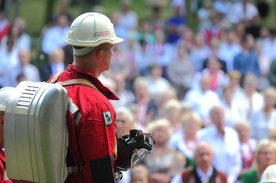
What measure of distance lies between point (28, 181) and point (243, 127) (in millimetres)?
7302

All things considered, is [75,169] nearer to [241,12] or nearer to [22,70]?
[22,70]

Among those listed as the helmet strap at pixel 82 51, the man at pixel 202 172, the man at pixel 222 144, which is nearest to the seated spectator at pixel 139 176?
the man at pixel 202 172

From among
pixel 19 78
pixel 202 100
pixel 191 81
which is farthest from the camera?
pixel 191 81

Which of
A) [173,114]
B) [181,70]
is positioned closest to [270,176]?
Result: [173,114]

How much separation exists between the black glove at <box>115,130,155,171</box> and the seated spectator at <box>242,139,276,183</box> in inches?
170

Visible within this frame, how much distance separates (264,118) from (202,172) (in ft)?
13.7

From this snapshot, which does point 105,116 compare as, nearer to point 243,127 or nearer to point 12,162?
point 12,162

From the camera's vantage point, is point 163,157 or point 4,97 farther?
point 163,157

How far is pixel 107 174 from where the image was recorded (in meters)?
4.66

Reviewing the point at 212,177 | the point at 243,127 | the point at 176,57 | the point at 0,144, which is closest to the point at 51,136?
the point at 0,144

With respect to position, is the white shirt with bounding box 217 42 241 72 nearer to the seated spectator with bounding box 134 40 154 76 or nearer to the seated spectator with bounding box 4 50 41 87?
the seated spectator with bounding box 134 40 154 76

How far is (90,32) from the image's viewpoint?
4.85m

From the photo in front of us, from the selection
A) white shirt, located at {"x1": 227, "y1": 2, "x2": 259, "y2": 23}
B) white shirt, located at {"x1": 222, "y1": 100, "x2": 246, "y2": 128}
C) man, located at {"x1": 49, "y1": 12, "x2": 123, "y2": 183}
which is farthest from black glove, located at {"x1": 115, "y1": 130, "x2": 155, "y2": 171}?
white shirt, located at {"x1": 227, "y1": 2, "x2": 259, "y2": 23}

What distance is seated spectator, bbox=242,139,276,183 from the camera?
30.0 ft
